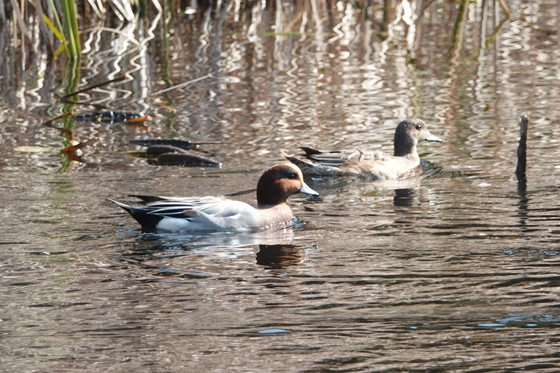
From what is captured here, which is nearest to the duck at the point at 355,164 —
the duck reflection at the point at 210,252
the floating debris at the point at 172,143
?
the floating debris at the point at 172,143

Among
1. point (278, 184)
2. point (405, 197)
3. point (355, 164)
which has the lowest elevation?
point (405, 197)

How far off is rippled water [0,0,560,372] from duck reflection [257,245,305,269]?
19 millimetres

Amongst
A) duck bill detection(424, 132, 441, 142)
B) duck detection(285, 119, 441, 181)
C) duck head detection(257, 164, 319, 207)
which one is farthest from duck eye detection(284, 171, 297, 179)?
duck bill detection(424, 132, 441, 142)

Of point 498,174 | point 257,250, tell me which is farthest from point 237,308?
point 498,174

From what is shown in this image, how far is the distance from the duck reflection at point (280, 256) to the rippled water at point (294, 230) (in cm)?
2

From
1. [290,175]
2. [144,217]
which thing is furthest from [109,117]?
[144,217]

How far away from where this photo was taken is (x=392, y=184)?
8453mm

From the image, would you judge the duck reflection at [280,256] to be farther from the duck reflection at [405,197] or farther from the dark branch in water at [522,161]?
the dark branch in water at [522,161]

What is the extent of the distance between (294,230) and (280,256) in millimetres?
742

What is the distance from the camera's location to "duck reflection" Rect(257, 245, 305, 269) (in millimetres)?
5824

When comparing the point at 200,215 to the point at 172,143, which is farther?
the point at 172,143

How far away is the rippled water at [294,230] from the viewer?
14.3 feet

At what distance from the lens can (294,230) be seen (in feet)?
22.2

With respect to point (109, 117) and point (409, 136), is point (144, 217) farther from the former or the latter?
point (109, 117)
